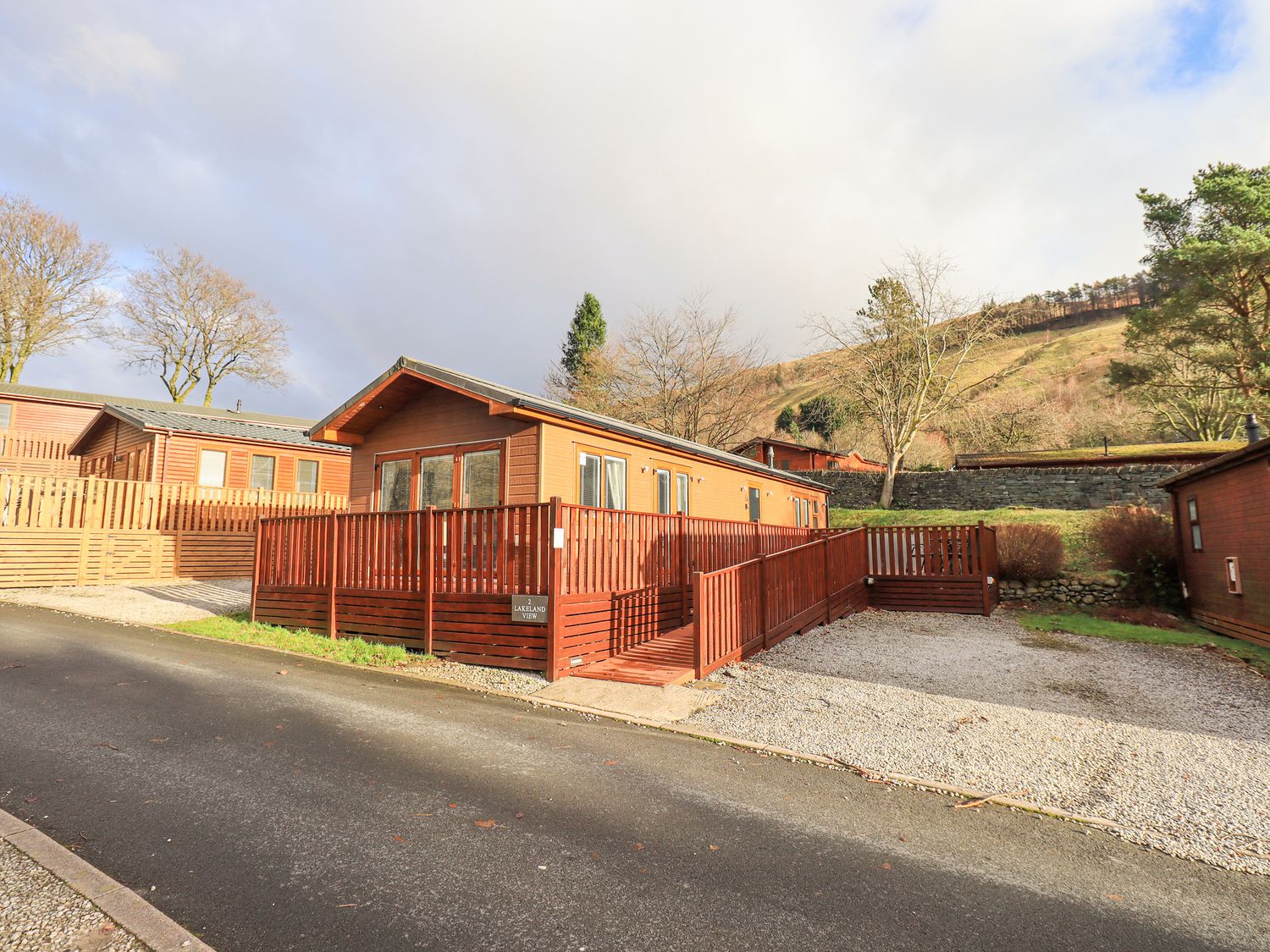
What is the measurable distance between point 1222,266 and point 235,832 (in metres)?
36.3

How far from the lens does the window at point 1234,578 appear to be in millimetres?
11355

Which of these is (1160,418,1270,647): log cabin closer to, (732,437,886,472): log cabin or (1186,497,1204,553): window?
(1186,497,1204,553): window

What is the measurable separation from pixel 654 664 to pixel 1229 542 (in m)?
11.4

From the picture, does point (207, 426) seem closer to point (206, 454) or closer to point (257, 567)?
point (206, 454)

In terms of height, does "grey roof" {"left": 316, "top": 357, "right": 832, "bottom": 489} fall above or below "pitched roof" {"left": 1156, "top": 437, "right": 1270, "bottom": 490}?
above

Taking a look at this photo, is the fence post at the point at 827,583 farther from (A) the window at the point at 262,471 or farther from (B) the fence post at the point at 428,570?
(A) the window at the point at 262,471

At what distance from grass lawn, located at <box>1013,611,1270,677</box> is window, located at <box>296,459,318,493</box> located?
2428cm

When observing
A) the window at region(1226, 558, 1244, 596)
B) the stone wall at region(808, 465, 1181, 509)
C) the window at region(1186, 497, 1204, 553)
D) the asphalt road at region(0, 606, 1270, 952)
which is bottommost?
the asphalt road at region(0, 606, 1270, 952)

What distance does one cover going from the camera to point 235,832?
3.76m

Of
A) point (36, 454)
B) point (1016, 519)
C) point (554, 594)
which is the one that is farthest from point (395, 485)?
point (36, 454)

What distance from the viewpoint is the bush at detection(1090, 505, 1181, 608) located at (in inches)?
575

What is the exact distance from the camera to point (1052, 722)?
6.50 metres

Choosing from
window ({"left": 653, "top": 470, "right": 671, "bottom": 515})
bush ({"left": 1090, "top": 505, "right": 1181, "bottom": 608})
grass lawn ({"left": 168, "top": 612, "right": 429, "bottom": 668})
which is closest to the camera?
grass lawn ({"left": 168, "top": 612, "right": 429, "bottom": 668})

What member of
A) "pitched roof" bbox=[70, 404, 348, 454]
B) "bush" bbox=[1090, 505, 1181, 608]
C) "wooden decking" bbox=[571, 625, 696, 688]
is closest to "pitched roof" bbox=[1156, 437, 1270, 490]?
"bush" bbox=[1090, 505, 1181, 608]
